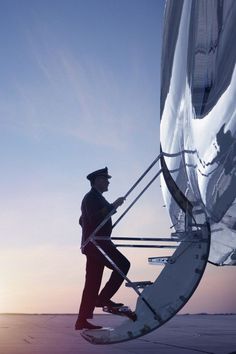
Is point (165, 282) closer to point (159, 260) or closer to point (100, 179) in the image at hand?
point (159, 260)

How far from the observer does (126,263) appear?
7.66 meters

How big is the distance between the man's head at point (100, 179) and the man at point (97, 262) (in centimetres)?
17

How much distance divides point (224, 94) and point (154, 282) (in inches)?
128

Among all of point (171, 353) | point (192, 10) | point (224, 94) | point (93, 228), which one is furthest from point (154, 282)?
point (171, 353)

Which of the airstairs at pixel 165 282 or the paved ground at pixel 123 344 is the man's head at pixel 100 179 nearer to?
the airstairs at pixel 165 282

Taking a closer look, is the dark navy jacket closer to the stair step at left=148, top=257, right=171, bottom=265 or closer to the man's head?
the man's head

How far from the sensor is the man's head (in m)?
7.86

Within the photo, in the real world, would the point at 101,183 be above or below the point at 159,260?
above

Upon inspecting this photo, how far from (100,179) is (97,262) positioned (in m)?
1.18

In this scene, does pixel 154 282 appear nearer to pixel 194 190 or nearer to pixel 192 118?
pixel 194 190

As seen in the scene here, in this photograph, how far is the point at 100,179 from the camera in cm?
787

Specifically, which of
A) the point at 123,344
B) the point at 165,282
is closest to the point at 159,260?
the point at 165,282

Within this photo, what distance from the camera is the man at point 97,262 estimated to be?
758cm

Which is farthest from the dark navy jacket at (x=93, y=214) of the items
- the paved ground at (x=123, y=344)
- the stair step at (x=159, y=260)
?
the paved ground at (x=123, y=344)
